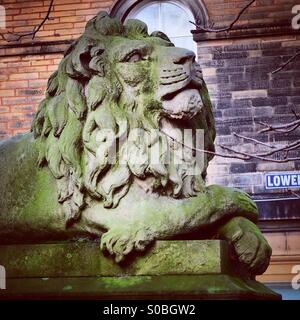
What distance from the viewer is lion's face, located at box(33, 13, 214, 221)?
116 inches

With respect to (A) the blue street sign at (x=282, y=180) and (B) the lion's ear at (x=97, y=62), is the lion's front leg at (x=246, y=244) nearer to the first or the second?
(B) the lion's ear at (x=97, y=62)

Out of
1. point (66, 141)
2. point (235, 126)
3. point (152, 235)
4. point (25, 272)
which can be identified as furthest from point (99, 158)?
point (235, 126)

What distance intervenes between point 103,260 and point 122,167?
40cm

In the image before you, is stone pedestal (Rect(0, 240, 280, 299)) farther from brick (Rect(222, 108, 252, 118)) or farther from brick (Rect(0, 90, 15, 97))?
brick (Rect(0, 90, 15, 97))

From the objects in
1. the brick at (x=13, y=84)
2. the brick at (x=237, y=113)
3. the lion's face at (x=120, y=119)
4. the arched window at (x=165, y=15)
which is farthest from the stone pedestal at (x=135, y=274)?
the brick at (x=13, y=84)

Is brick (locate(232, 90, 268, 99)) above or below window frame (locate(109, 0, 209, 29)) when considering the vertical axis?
below

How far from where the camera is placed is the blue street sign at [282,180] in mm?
9570

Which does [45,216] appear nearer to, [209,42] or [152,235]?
[152,235]

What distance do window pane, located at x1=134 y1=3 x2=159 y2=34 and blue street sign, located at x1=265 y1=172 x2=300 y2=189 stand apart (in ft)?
9.73

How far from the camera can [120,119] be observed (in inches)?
118

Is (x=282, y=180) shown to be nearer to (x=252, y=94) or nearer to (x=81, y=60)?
(x=252, y=94)

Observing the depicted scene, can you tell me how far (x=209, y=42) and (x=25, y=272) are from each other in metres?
7.64

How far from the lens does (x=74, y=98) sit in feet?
10.0

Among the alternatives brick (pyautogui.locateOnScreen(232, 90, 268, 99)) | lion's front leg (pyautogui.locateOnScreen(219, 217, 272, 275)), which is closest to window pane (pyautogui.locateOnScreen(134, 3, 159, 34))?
brick (pyautogui.locateOnScreen(232, 90, 268, 99))
